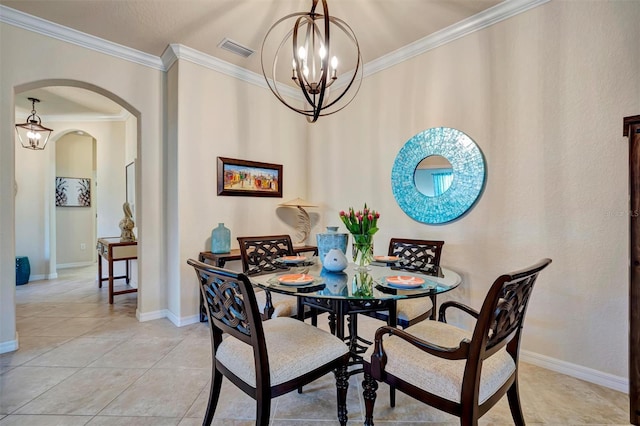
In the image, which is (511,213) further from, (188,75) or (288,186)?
(188,75)

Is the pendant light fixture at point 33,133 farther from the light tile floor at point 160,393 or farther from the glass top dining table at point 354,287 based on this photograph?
the glass top dining table at point 354,287

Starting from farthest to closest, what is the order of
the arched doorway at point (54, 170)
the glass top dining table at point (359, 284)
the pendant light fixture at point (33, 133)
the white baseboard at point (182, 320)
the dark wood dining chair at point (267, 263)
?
the arched doorway at point (54, 170)
the pendant light fixture at point (33, 133)
the white baseboard at point (182, 320)
the dark wood dining chair at point (267, 263)
the glass top dining table at point (359, 284)

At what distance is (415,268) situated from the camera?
2.15 meters

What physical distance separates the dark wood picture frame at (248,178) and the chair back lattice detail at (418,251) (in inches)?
71.8

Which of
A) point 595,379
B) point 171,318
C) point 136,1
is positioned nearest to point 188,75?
point 136,1

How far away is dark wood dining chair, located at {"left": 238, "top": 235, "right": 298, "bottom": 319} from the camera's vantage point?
7.28ft

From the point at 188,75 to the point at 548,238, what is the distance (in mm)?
3656

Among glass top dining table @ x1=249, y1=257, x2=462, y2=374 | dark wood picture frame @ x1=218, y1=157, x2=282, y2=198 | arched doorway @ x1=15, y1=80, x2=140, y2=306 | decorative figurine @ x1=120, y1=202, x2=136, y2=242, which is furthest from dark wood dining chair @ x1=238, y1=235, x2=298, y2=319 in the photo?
arched doorway @ x1=15, y1=80, x2=140, y2=306

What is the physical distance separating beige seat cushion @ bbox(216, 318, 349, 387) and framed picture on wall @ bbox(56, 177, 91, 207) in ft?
21.8

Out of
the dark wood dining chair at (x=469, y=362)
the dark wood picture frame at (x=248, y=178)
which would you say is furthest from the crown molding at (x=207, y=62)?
the dark wood dining chair at (x=469, y=362)

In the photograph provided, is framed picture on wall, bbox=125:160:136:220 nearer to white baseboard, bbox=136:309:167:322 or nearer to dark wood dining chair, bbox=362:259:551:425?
white baseboard, bbox=136:309:167:322

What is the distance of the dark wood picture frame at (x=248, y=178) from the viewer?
3418 millimetres

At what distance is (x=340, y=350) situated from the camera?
5.03 ft

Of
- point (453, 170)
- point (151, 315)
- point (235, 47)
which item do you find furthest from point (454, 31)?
point (151, 315)
